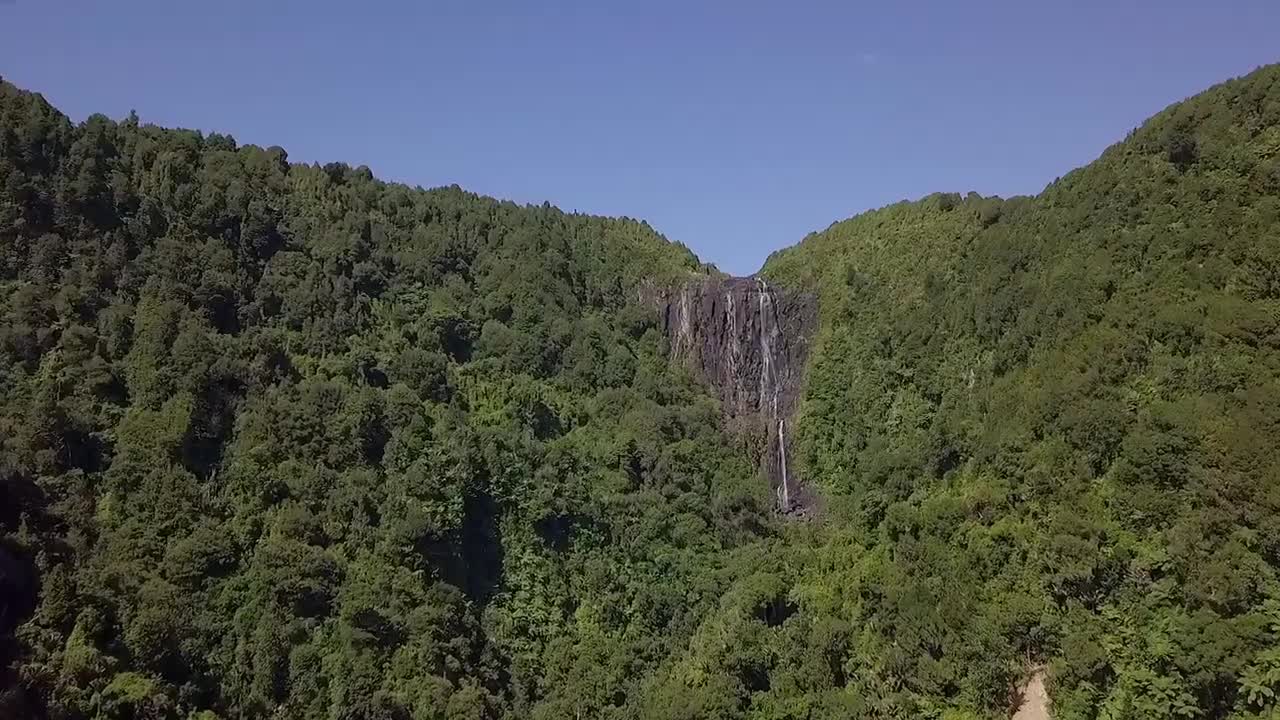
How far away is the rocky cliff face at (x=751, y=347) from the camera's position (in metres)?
61.1

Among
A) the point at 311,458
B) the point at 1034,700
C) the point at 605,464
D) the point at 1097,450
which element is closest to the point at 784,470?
the point at 605,464

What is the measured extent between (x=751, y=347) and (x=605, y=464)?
503 inches

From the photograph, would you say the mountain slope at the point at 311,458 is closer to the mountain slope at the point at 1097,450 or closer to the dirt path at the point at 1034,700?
the mountain slope at the point at 1097,450

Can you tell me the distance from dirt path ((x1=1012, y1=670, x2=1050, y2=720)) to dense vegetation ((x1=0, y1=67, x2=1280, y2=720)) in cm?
99

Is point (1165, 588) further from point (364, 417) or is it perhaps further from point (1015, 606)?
point (364, 417)

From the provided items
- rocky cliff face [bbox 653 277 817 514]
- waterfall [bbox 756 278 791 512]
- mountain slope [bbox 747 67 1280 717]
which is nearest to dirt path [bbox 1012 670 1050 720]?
mountain slope [bbox 747 67 1280 717]

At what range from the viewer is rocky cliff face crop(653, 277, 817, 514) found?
61062mm

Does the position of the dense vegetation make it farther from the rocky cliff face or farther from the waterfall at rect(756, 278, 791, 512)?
the rocky cliff face

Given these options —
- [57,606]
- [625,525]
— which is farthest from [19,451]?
[625,525]

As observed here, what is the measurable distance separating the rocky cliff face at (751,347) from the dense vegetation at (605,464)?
162 cm

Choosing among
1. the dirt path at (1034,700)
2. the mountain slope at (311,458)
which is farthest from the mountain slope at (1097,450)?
the mountain slope at (311,458)

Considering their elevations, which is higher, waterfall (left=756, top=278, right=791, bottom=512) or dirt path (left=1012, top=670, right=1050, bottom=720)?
waterfall (left=756, top=278, right=791, bottom=512)

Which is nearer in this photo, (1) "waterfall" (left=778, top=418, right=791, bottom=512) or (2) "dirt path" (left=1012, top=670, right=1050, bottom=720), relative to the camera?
(2) "dirt path" (left=1012, top=670, right=1050, bottom=720)

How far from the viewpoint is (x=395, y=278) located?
6306 centimetres
